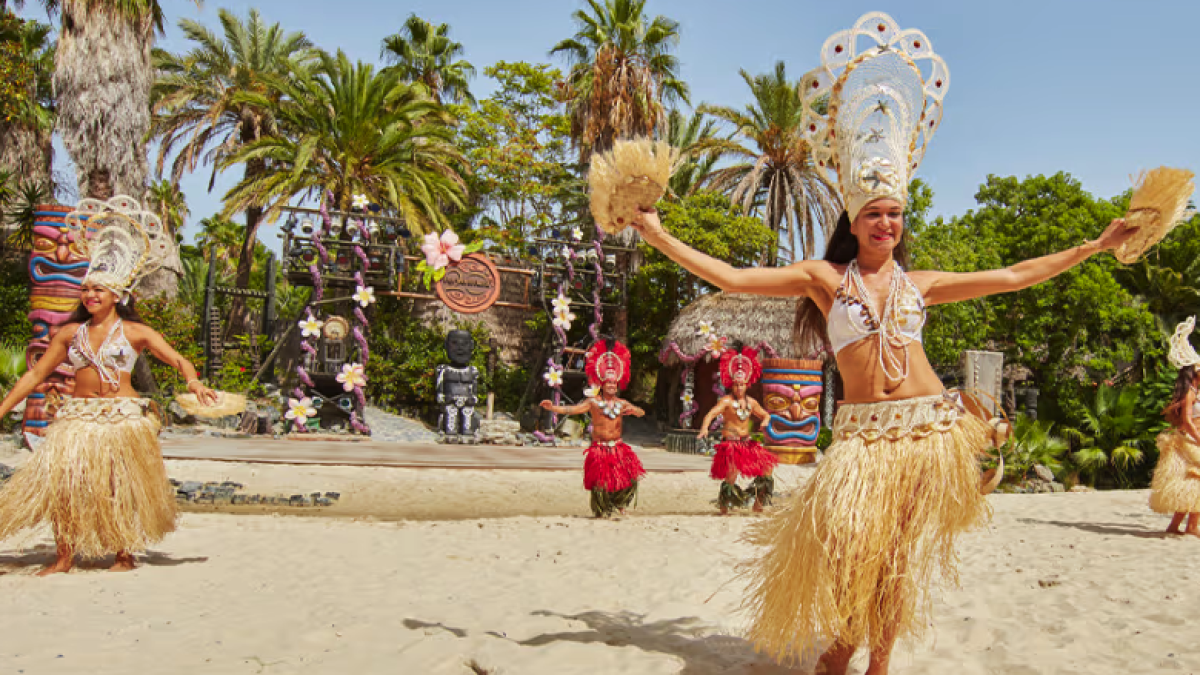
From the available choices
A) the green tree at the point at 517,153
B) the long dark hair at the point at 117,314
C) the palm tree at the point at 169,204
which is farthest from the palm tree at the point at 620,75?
the long dark hair at the point at 117,314

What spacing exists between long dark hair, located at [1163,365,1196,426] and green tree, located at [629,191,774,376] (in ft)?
41.1

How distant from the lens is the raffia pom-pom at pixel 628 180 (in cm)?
303

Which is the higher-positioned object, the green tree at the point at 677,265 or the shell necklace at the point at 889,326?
the green tree at the point at 677,265

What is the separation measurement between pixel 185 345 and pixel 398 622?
15.3 m

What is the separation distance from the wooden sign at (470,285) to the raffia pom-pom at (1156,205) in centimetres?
1367

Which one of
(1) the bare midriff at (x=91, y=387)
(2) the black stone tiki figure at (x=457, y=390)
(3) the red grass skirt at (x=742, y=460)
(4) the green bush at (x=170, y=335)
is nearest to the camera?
(1) the bare midriff at (x=91, y=387)

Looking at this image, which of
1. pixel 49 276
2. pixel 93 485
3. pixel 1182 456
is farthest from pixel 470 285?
pixel 1182 456

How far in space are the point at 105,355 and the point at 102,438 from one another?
0.48 m

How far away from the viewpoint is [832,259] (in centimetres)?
322

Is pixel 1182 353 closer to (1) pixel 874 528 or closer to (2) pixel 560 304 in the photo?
(1) pixel 874 528

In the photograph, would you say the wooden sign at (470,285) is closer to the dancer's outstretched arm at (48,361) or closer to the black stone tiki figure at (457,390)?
the black stone tiki figure at (457,390)

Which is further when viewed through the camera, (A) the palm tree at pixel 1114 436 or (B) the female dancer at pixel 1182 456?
(A) the palm tree at pixel 1114 436

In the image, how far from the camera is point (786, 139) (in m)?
21.7

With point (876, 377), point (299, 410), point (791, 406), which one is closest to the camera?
point (876, 377)
